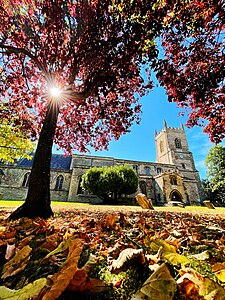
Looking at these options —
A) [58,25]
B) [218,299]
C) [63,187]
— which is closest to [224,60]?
[58,25]

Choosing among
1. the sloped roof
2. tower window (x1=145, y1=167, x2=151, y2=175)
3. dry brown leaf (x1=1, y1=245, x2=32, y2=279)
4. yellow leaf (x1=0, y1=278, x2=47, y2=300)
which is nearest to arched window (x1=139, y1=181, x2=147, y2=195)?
tower window (x1=145, y1=167, x2=151, y2=175)

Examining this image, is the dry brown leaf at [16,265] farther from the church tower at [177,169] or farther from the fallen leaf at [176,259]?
the church tower at [177,169]

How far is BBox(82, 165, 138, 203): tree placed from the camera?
23422mm

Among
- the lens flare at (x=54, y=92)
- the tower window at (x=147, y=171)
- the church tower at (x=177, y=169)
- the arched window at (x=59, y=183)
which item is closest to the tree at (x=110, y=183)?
the arched window at (x=59, y=183)

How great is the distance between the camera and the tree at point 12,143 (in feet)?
26.9

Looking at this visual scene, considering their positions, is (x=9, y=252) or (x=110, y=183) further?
(x=110, y=183)

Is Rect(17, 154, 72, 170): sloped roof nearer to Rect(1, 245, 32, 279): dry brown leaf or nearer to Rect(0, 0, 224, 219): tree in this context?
Rect(0, 0, 224, 219): tree

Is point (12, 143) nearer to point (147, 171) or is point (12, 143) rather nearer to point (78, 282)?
point (78, 282)

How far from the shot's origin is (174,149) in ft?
131

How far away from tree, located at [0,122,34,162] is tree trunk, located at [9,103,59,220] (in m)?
4.67

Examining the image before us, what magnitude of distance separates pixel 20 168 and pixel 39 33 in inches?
1149

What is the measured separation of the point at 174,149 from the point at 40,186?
40143 millimetres

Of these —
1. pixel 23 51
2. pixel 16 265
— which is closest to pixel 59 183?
pixel 23 51

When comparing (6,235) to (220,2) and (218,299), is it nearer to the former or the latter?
(218,299)
